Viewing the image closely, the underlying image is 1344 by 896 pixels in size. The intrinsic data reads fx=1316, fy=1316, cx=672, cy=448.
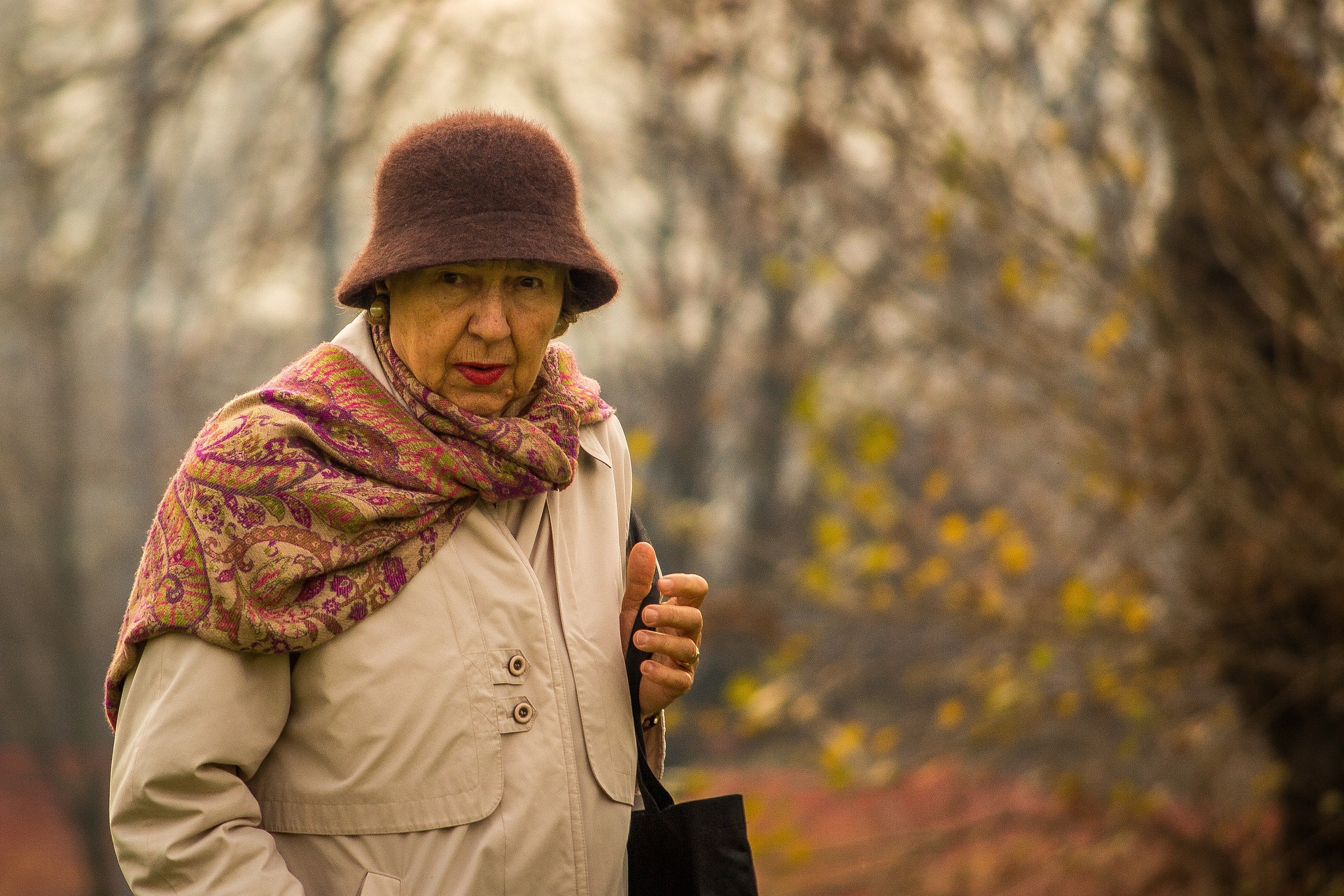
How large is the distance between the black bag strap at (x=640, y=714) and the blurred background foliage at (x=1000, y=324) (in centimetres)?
100

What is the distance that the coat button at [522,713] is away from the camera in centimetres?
190

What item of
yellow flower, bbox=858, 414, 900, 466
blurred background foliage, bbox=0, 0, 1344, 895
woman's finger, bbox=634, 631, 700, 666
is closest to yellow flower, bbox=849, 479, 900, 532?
blurred background foliage, bbox=0, 0, 1344, 895

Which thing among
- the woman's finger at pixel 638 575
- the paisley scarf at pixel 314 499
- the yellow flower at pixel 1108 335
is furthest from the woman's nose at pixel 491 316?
the yellow flower at pixel 1108 335

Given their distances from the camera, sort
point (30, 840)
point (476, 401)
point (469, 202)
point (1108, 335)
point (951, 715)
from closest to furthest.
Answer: point (469, 202) → point (476, 401) → point (1108, 335) → point (951, 715) → point (30, 840)

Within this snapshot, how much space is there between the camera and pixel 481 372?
2.02m

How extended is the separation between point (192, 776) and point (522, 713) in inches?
17.8

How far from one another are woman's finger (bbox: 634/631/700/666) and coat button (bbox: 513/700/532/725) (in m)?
0.23

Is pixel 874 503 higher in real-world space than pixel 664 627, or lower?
higher

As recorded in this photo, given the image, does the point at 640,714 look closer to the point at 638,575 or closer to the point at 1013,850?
the point at 638,575

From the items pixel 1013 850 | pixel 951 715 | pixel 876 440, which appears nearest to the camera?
pixel 876 440

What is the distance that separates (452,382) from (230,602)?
0.48m

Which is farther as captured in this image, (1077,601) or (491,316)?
(1077,601)

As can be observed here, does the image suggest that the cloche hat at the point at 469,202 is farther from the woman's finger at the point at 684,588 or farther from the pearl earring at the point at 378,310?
the woman's finger at the point at 684,588

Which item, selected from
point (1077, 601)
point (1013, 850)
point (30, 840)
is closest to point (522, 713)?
point (1077, 601)
